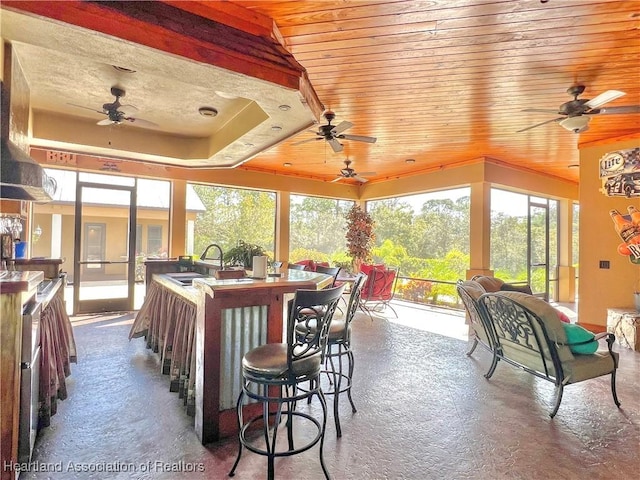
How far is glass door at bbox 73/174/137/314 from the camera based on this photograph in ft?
19.0

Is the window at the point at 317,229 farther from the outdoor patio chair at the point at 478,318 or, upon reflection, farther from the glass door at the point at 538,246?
the outdoor patio chair at the point at 478,318

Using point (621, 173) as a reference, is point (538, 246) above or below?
below

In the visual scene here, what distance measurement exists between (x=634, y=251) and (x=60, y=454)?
260 inches

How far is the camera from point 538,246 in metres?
7.54

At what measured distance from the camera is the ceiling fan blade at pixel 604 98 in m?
2.82


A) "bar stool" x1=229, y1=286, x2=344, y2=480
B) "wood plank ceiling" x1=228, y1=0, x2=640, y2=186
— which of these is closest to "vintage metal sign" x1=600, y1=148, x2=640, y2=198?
"wood plank ceiling" x1=228, y1=0, x2=640, y2=186

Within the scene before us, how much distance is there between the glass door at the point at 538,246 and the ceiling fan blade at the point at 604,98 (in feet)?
15.5

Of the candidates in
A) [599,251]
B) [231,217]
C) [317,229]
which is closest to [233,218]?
[231,217]

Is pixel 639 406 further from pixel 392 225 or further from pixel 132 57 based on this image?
pixel 392 225

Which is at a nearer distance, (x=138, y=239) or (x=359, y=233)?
(x=138, y=239)

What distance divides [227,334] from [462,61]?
300cm

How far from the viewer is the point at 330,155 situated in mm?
6254

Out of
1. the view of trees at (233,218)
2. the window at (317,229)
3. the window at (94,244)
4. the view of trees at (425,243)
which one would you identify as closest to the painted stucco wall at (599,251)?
the view of trees at (425,243)

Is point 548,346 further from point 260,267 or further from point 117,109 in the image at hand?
point 117,109
